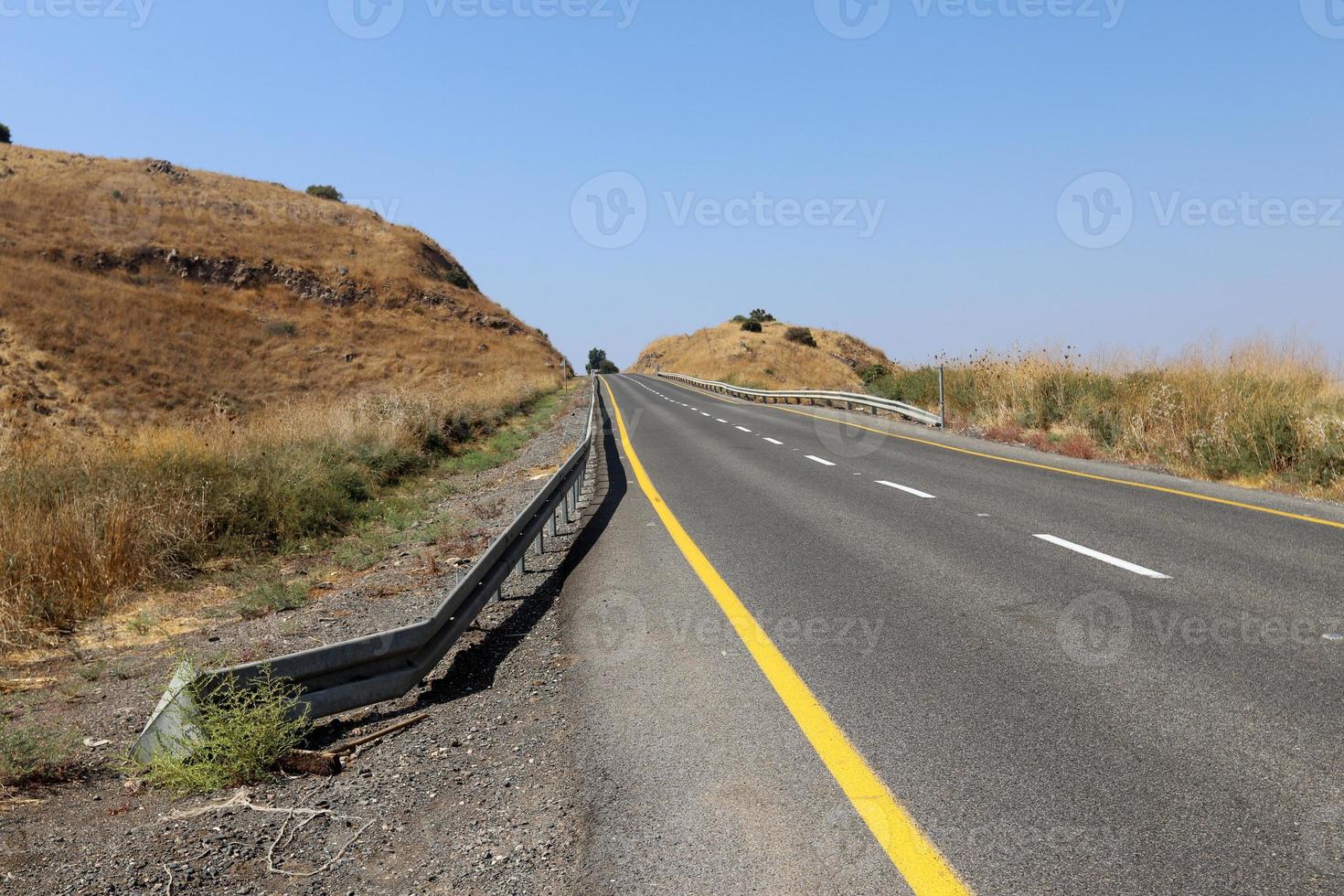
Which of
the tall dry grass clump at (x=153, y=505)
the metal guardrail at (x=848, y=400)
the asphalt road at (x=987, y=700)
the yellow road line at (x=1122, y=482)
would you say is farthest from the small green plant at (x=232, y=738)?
the metal guardrail at (x=848, y=400)

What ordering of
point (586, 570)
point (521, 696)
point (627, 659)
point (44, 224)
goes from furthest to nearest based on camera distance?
point (44, 224) < point (586, 570) < point (627, 659) < point (521, 696)

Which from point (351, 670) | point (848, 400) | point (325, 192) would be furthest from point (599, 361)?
point (351, 670)

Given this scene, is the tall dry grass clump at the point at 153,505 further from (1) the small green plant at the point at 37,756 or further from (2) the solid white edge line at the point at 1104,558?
(2) the solid white edge line at the point at 1104,558

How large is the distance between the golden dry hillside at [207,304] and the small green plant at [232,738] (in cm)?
2819

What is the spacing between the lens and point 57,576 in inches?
324

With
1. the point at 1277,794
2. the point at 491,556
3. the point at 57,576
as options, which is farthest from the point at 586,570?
the point at 1277,794

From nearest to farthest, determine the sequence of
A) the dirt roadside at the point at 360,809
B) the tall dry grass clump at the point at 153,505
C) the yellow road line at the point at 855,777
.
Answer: the yellow road line at the point at 855,777 < the dirt roadside at the point at 360,809 < the tall dry grass clump at the point at 153,505

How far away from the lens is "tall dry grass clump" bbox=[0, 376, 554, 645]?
8070 millimetres

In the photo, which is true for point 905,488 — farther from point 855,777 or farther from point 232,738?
point 232,738

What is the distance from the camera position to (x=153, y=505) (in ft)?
31.8

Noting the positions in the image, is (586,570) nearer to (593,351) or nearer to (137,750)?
(137,750)

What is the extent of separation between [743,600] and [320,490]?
8099 mm

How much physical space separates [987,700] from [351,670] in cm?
319

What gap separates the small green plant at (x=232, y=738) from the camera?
156 inches
